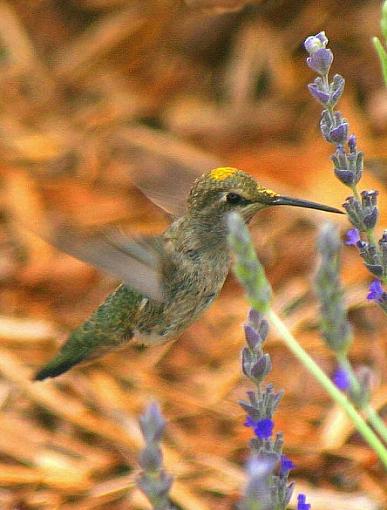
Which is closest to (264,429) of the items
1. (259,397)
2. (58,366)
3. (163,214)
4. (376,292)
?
(259,397)

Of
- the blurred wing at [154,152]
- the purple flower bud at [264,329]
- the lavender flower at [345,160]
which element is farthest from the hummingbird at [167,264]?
the blurred wing at [154,152]

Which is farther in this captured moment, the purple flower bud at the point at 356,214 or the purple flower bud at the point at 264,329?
the purple flower bud at the point at 356,214

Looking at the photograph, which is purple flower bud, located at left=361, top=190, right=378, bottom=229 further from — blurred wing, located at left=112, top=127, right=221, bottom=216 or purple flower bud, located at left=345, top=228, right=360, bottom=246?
blurred wing, located at left=112, top=127, right=221, bottom=216

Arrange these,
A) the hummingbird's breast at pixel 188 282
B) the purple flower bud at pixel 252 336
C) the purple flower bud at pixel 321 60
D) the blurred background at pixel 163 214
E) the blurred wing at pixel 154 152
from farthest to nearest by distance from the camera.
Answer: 1. the blurred wing at pixel 154 152
2. the blurred background at pixel 163 214
3. the hummingbird's breast at pixel 188 282
4. the purple flower bud at pixel 321 60
5. the purple flower bud at pixel 252 336

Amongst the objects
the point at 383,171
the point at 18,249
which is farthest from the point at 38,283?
the point at 383,171

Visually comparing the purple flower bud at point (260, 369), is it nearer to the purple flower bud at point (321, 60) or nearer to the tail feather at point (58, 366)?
the purple flower bud at point (321, 60)

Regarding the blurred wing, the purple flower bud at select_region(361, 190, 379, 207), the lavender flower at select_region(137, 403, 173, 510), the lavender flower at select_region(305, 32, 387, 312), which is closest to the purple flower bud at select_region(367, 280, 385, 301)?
the lavender flower at select_region(305, 32, 387, 312)

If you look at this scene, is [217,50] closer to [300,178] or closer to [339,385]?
[300,178]

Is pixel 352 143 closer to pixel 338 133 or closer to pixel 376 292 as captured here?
pixel 338 133
